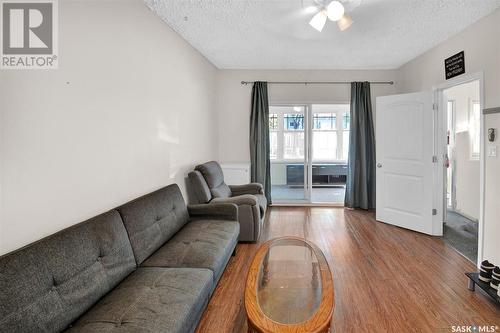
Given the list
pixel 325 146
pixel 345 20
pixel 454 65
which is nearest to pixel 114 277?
pixel 345 20

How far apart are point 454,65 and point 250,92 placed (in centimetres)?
317

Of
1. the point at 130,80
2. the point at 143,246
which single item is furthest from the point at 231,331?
the point at 130,80

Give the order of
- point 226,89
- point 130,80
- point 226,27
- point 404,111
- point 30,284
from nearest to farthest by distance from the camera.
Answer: point 30,284 → point 130,80 → point 226,27 → point 404,111 → point 226,89

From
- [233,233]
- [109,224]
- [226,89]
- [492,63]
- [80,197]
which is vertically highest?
[226,89]

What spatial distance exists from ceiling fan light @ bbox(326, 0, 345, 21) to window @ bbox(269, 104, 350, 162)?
302cm

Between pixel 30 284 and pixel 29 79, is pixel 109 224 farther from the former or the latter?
pixel 29 79

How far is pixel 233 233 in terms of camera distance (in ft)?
9.64

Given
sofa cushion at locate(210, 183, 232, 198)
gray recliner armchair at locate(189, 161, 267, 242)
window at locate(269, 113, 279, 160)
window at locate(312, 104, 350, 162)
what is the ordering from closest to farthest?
gray recliner armchair at locate(189, 161, 267, 242) → sofa cushion at locate(210, 183, 232, 198) → window at locate(269, 113, 279, 160) → window at locate(312, 104, 350, 162)

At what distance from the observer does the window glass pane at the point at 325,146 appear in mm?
8039

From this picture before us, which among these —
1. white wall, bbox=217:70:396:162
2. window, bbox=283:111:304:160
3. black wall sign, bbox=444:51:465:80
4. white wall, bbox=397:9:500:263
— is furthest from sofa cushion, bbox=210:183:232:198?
black wall sign, bbox=444:51:465:80

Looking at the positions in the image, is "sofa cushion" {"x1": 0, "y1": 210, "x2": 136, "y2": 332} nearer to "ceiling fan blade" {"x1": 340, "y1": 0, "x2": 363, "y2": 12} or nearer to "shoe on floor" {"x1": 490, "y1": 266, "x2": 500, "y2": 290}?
"ceiling fan blade" {"x1": 340, "y1": 0, "x2": 363, "y2": 12}

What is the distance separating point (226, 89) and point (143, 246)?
3925mm

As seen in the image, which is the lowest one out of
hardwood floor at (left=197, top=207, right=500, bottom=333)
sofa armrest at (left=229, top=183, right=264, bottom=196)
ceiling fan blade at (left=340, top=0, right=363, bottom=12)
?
hardwood floor at (left=197, top=207, right=500, bottom=333)

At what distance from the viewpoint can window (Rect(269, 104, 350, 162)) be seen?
5914mm
